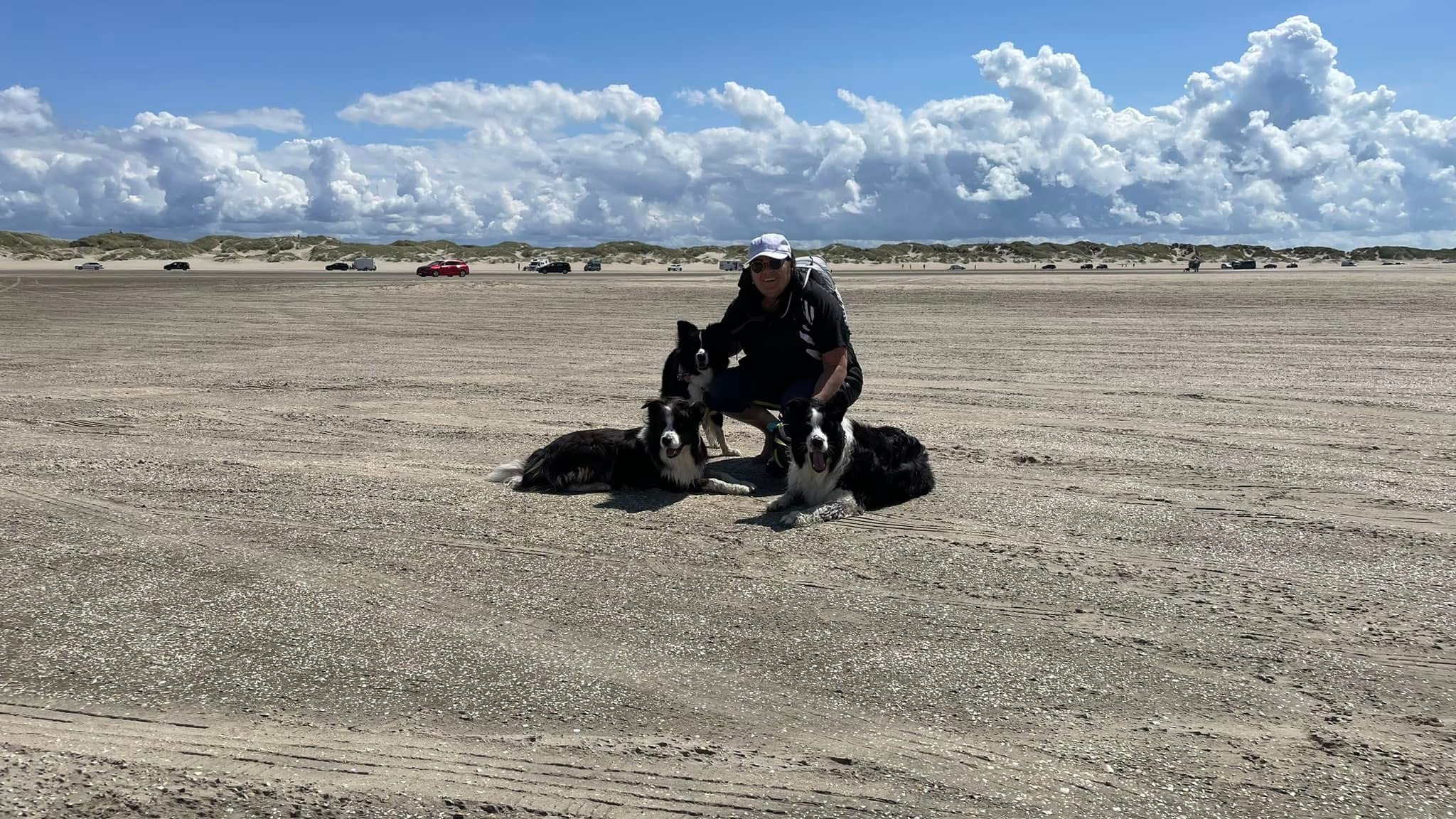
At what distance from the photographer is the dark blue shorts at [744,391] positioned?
8812 mm

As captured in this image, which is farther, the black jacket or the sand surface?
the black jacket

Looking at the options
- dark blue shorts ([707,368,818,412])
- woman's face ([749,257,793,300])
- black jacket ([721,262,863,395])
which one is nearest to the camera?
woman's face ([749,257,793,300])

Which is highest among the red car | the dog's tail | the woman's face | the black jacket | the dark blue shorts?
the red car

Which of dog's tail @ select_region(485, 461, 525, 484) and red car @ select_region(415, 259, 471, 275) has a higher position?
red car @ select_region(415, 259, 471, 275)

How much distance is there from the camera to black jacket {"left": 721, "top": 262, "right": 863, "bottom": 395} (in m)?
8.05

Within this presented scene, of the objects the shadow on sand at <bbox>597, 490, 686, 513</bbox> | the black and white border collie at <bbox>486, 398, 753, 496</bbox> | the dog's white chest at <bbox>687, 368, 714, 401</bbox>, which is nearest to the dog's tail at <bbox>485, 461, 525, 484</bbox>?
the black and white border collie at <bbox>486, 398, 753, 496</bbox>

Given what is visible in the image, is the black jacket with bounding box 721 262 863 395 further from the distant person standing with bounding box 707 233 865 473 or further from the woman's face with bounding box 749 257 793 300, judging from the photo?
the woman's face with bounding box 749 257 793 300

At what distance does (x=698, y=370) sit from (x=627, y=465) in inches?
61.8

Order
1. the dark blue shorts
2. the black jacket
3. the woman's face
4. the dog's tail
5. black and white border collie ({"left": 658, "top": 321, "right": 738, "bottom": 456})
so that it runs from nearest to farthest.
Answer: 1. the woman's face
2. the black jacket
3. the dog's tail
4. the dark blue shorts
5. black and white border collie ({"left": 658, "top": 321, "right": 738, "bottom": 456})

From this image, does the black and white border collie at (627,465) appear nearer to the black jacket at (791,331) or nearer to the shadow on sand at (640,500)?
the shadow on sand at (640,500)

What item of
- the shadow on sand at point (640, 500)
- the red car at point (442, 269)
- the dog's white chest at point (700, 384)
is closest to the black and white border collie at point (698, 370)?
the dog's white chest at point (700, 384)

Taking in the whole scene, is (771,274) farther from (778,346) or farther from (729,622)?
(729,622)

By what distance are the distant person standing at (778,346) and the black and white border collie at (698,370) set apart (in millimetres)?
109

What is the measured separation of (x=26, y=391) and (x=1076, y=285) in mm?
35880
